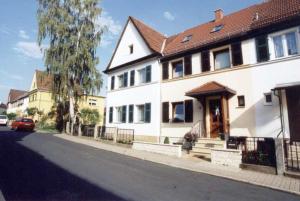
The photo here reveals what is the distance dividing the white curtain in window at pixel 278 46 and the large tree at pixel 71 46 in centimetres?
1764

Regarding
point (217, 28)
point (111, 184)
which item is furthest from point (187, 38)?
point (111, 184)

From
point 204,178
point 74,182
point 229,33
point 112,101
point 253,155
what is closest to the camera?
point 74,182

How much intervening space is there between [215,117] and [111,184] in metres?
9.71

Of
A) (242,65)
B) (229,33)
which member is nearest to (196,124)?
(242,65)

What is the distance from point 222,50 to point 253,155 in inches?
311

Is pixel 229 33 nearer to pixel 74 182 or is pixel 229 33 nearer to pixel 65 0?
pixel 74 182

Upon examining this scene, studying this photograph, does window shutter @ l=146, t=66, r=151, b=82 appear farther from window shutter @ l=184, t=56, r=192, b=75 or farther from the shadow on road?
the shadow on road

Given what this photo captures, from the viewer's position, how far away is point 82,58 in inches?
928

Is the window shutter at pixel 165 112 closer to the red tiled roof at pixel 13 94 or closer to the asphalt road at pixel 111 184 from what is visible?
the asphalt road at pixel 111 184

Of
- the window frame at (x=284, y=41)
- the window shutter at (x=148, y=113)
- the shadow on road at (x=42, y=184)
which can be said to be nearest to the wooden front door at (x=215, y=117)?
the window frame at (x=284, y=41)

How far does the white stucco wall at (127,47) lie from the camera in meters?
20.2

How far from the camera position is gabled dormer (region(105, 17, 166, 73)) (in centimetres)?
1966

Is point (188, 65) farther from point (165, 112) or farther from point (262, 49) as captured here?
point (262, 49)

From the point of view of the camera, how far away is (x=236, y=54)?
46.0 feet
